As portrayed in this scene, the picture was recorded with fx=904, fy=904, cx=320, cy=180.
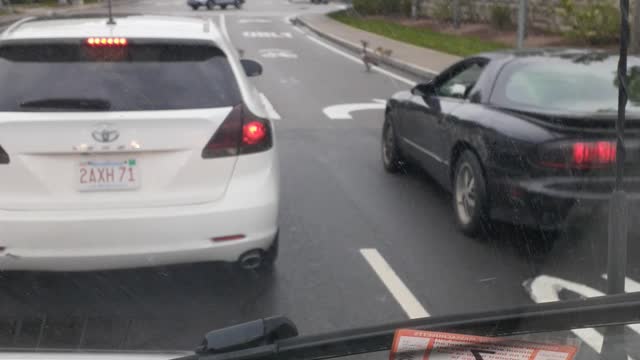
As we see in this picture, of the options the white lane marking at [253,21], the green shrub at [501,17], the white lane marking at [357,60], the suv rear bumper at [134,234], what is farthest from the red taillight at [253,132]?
the white lane marking at [253,21]

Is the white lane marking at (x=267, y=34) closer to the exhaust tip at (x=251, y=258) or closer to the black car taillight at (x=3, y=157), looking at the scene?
the exhaust tip at (x=251, y=258)

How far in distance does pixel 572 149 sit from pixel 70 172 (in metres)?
3.15

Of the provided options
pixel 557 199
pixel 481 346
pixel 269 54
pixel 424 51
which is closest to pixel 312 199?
pixel 557 199

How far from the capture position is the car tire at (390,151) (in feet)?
29.9

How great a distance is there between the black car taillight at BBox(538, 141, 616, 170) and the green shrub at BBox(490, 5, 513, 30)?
2521cm

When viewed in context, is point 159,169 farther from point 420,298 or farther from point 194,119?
point 420,298

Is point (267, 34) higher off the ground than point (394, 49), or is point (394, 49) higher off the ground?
point (394, 49)

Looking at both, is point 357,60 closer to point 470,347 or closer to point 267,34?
point 267,34

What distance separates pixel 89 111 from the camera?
4.75 meters

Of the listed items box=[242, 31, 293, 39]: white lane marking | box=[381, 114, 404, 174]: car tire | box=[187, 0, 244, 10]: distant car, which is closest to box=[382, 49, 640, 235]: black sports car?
box=[381, 114, 404, 174]: car tire

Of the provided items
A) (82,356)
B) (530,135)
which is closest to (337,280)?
(530,135)

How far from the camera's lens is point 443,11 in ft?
115

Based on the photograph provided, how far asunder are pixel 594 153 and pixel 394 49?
19.8 metres

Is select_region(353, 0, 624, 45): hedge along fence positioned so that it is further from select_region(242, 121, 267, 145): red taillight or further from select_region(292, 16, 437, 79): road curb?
select_region(242, 121, 267, 145): red taillight
